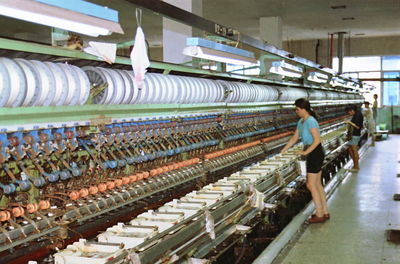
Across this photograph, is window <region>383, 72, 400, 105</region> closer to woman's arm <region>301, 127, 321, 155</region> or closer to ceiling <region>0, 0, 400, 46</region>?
ceiling <region>0, 0, 400, 46</region>

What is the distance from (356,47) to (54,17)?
21.7 m

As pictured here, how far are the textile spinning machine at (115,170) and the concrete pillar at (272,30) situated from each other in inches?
306

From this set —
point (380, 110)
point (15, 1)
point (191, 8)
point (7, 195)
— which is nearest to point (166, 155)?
point (7, 195)

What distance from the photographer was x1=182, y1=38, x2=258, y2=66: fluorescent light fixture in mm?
4773

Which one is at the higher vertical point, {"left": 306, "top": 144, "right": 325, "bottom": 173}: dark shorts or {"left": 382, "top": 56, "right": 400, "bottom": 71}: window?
{"left": 382, "top": 56, "right": 400, "bottom": 71}: window

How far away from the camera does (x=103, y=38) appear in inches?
702

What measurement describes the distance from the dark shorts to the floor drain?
4.32 feet

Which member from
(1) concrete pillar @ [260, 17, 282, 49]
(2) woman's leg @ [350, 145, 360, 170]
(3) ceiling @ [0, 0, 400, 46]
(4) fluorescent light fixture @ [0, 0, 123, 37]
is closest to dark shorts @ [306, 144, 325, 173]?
(3) ceiling @ [0, 0, 400, 46]

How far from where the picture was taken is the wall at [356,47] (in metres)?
22.3

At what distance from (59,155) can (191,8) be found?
5.20 metres

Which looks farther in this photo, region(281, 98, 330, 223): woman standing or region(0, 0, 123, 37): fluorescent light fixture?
region(281, 98, 330, 223): woman standing

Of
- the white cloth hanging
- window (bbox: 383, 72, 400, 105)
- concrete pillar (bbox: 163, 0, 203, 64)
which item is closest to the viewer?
the white cloth hanging

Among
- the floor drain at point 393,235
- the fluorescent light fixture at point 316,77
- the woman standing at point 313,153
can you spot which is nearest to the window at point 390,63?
the fluorescent light fixture at point 316,77

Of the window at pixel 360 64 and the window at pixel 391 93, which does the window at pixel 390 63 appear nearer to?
the window at pixel 360 64
